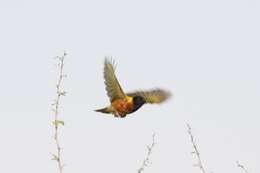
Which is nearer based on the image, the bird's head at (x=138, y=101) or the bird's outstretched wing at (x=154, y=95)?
the bird's head at (x=138, y=101)

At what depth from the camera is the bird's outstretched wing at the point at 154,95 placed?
972cm

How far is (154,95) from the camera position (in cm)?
996

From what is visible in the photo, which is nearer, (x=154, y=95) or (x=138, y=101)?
(x=138, y=101)

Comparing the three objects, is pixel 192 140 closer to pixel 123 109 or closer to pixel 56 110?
pixel 56 110

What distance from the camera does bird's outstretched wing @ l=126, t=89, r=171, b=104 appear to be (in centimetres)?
972

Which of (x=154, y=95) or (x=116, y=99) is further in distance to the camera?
(x=154, y=95)

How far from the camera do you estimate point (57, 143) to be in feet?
17.4

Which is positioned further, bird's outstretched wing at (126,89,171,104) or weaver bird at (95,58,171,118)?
bird's outstretched wing at (126,89,171,104)

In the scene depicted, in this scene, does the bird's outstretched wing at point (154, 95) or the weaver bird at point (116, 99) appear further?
the bird's outstretched wing at point (154, 95)

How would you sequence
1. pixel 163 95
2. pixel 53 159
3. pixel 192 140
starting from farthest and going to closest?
pixel 163 95
pixel 192 140
pixel 53 159

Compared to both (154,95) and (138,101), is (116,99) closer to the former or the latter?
(138,101)

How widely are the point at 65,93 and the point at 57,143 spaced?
79 centimetres

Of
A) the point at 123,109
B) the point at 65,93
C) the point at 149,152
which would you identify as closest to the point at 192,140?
the point at 149,152

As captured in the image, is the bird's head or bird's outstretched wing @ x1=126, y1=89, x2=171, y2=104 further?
bird's outstretched wing @ x1=126, y1=89, x2=171, y2=104
